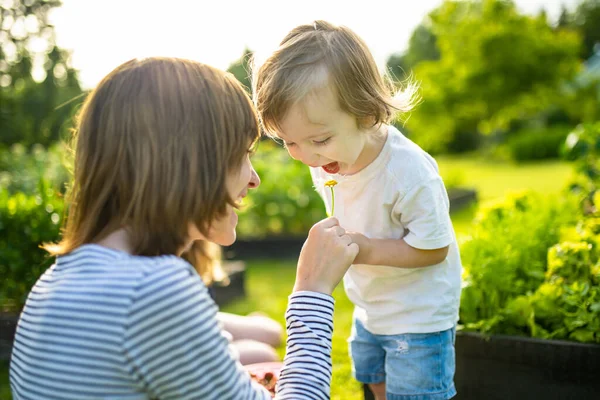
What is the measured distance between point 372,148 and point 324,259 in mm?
552

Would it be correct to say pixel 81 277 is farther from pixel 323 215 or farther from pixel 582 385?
pixel 323 215

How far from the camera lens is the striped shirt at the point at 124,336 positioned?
129 centimetres

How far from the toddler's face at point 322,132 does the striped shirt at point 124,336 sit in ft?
2.60

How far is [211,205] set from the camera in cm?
148

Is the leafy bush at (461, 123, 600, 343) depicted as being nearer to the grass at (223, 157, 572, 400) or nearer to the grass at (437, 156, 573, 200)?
the grass at (223, 157, 572, 400)

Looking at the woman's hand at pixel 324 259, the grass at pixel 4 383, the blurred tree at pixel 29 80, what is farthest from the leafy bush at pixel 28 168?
the woman's hand at pixel 324 259

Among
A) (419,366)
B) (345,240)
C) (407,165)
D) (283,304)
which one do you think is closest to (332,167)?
(407,165)

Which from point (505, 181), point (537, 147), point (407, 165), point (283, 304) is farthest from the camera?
point (537, 147)

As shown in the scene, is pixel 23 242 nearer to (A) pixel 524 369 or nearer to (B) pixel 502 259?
(B) pixel 502 259

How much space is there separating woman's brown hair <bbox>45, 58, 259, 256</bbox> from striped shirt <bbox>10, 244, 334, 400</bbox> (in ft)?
0.34

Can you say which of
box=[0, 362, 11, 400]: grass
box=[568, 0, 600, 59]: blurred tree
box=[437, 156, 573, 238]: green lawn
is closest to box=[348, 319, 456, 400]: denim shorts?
box=[0, 362, 11, 400]: grass

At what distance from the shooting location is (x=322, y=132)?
80.4 inches

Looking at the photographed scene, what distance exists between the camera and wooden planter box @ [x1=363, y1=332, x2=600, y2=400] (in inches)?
93.5

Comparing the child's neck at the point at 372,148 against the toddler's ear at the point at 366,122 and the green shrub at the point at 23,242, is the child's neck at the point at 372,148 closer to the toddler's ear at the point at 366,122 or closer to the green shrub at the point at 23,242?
the toddler's ear at the point at 366,122
